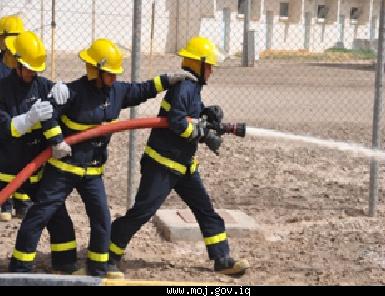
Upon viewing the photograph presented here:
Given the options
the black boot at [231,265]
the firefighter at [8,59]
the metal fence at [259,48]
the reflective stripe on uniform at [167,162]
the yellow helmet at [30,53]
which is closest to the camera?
the yellow helmet at [30,53]

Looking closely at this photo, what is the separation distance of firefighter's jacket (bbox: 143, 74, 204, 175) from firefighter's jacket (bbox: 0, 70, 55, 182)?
0.74m

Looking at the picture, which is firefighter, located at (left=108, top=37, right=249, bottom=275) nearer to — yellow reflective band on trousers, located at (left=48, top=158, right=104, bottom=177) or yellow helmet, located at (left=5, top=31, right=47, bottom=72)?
yellow reflective band on trousers, located at (left=48, top=158, right=104, bottom=177)

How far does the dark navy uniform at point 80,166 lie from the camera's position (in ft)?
17.5

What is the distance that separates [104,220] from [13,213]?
2.06 m

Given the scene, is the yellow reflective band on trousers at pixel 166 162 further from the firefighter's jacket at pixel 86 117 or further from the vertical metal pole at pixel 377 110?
the vertical metal pole at pixel 377 110

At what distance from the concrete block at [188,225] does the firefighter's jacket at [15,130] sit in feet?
5.42

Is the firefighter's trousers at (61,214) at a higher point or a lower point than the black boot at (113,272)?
higher

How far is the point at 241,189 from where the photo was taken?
346 inches

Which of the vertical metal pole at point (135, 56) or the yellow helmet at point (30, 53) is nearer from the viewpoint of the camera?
the yellow helmet at point (30, 53)

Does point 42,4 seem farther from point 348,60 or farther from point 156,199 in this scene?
point 156,199

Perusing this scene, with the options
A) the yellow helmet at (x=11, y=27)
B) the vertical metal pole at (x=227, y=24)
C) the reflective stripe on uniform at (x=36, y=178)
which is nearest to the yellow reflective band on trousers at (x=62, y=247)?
the reflective stripe on uniform at (x=36, y=178)

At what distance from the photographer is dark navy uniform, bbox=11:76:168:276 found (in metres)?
5.33

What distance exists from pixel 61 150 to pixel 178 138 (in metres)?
0.84
